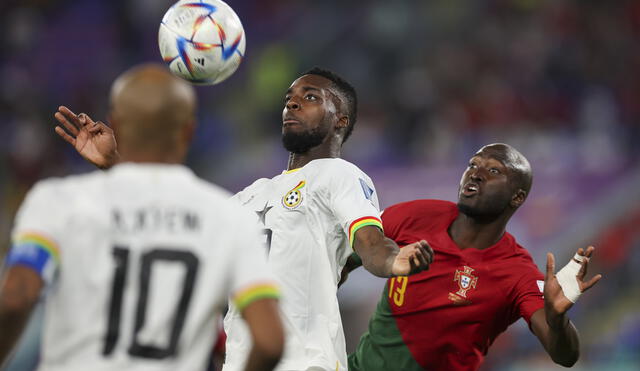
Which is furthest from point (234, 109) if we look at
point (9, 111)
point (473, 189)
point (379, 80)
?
point (473, 189)

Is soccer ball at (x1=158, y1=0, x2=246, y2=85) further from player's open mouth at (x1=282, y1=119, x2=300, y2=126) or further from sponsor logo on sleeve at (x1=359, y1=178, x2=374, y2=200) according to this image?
sponsor logo on sleeve at (x1=359, y1=178, x2=374, y2=200)

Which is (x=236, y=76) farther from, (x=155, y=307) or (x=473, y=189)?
(x=155, y=307)

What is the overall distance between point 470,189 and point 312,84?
124 cm

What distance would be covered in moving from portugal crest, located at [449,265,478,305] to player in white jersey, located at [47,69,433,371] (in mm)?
808

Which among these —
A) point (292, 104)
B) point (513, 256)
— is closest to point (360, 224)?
point (292, 104)

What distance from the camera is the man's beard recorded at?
5.49 metres

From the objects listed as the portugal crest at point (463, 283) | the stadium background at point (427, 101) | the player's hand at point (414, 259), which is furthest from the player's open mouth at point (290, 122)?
the stadium background at point (427, 101)

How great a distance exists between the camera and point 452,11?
53.6 feet

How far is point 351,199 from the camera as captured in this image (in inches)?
193

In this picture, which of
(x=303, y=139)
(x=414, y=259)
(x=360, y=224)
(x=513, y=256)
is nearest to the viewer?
(x=414, y=259)

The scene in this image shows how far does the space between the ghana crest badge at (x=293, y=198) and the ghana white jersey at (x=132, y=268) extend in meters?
2.05

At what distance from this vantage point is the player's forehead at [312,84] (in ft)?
18.4

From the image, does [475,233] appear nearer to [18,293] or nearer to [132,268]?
[132,268]

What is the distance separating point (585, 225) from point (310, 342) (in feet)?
25.7
